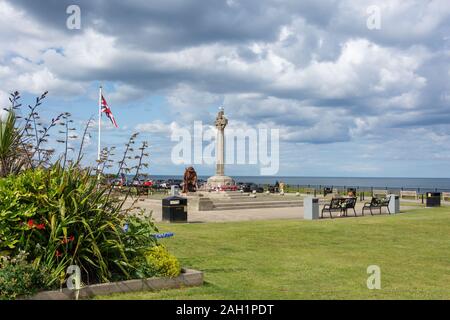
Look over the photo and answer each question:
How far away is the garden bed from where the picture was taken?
6.27 metres

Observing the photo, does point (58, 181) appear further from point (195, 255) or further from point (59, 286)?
point (195, 255)

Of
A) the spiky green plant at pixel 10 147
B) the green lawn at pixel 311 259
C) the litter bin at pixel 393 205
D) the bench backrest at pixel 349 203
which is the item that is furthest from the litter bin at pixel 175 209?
the litter bin at pixel 393 205

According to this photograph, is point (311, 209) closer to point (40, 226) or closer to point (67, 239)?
point (67, 239)

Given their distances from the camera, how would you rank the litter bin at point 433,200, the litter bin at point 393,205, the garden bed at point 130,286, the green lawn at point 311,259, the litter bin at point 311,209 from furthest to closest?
the litter bin at point 433,200 → the litter bin at point 393,205 → the litter bin at point 311,209 → the green lawn at point 311,259 → the garden bed at point 130,286

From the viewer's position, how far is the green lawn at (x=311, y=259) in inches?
278

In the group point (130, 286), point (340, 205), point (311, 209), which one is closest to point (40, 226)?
point (130, 286)

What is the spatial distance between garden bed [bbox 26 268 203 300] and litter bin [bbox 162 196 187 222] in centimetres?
1005

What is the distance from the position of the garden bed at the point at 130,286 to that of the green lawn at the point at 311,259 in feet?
0.55

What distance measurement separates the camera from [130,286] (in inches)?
270

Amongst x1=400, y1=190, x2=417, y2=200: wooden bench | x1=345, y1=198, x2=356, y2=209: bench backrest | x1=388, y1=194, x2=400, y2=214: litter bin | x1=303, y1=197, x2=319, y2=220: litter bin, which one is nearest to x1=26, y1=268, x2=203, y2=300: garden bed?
x1=303, y1=197, x2=319, y2=220: litter bin

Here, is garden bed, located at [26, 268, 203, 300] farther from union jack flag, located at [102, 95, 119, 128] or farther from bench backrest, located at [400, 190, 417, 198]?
bench backrest, located at [400, 190, 417, 198]

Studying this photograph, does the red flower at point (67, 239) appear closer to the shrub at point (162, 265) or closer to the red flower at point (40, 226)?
the red flower at point (40, 226)

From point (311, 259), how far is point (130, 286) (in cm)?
449
